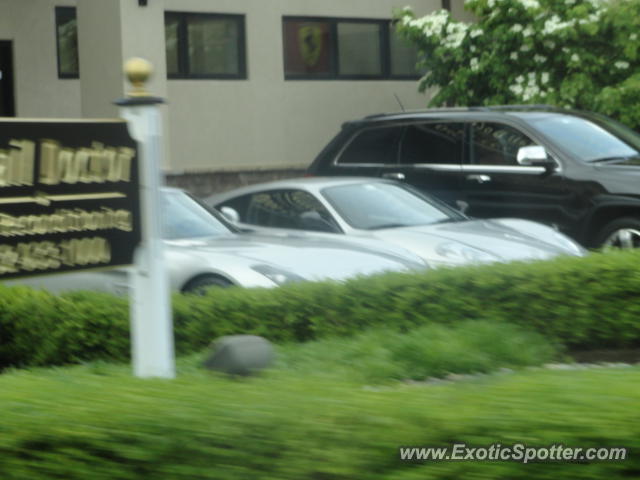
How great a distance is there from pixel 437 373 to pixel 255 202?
18.4ft

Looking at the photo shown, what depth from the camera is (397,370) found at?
229 inches

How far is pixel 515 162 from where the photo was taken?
1202cm

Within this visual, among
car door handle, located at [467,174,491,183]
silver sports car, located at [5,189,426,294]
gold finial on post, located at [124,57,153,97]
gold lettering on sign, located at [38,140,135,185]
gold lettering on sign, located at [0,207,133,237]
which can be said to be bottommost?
silver sports car, located at [5,189,426,294]

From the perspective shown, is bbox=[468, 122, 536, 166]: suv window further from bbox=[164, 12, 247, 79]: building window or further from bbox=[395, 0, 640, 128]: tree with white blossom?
bbox=[164, 12, 247, 79]: building window

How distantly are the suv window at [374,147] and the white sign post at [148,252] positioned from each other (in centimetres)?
790

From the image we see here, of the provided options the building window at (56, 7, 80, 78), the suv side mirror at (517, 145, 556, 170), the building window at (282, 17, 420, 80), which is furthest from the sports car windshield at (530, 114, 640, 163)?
the building window at (56, 7, 80, 78)

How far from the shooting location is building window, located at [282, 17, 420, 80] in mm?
19016

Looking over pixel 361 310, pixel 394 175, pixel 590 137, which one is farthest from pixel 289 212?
pixel 361 310

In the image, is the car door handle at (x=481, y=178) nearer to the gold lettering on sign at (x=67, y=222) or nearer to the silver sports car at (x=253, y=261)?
the silver sports car at (x=253, y=261)

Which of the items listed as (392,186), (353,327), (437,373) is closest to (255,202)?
(392,186)

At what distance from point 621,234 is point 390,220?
2293 mm

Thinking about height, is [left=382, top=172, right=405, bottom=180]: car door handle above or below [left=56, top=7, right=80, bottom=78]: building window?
below

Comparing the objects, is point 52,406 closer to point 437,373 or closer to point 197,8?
point 437,373

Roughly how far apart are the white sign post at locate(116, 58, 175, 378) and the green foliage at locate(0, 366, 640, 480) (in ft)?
5.12
